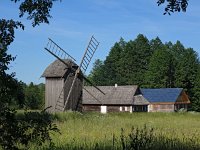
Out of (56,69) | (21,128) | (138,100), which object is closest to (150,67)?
(138,100)

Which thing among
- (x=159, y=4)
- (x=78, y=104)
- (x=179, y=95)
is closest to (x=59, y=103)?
(x=78, y=104)

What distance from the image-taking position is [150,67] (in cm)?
8888

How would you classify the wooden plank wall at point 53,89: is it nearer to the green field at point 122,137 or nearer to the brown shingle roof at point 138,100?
the green field at point 122,137

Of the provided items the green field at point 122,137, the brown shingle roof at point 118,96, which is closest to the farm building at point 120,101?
the brown shingle roof at point 118,96

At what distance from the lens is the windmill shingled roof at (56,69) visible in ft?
129

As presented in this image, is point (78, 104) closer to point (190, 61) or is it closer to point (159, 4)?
point (159, 4)

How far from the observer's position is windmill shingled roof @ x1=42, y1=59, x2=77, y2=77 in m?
39.5

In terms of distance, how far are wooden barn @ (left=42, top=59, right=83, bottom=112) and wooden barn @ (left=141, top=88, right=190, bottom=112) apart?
36957mm

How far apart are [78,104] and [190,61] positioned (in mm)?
52355

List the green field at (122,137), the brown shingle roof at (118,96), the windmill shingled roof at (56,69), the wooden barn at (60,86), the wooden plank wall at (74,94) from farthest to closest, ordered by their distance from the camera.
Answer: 1. the brown shingle roof at (118,96)
2. the windmill shingled roof at (56,69)
3. the wooden plank wall at (74,94)
4. the wooden barn at (60,86)
5. the green field at (122,137)

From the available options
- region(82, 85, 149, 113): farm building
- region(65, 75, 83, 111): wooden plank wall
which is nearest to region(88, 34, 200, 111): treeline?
region(82, 85, 149, 113): farm building

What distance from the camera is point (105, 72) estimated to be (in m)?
108

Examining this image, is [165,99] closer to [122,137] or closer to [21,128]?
[122,137]

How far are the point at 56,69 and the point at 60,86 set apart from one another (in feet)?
6.98
